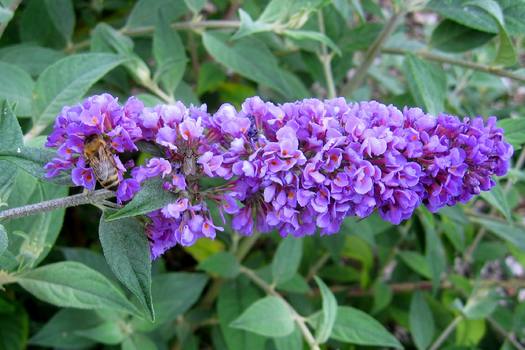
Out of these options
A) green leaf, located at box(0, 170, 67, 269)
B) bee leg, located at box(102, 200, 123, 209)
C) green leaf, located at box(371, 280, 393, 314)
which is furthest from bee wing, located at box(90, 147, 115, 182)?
green leaf, located at box(371, 280, 393, 314)

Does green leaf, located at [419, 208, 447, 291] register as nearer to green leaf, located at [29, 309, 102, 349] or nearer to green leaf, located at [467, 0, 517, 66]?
green leaf, located at [467, 0, 517, 66]

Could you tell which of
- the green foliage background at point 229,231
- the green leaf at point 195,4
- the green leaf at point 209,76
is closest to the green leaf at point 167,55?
the green foliage background at point 229,231

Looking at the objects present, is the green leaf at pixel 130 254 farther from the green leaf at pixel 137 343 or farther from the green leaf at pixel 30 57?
the green leaf at pixel 30 57

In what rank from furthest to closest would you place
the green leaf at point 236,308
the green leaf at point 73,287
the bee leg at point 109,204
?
the green leaf at point 236,308 → the green leaf at point 73,287 → the bee leg at point 109,204

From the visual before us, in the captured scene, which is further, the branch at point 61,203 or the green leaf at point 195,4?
the green leaf at point 195,4

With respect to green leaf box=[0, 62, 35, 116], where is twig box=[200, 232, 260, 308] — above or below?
below

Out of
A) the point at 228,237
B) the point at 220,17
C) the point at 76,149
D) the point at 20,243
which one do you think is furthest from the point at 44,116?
the point at 220,17
